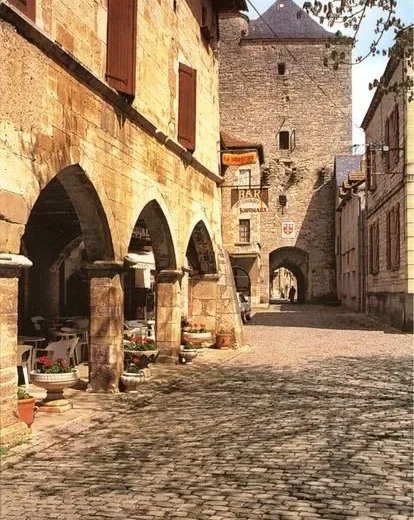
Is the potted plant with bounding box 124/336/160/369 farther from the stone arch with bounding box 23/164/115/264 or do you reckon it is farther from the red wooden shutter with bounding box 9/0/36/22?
the red wooden shutter with bounding box 9/0/36/22

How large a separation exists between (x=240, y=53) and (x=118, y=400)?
118 ft

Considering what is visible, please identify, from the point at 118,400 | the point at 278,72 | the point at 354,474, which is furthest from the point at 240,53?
the point at 354,474

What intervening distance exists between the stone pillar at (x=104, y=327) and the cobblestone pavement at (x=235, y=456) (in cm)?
48

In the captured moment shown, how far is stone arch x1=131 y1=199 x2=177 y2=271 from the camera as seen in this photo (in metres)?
11.9

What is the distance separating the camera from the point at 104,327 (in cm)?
926

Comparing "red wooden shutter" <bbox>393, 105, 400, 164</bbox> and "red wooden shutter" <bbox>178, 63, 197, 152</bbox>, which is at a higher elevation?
"red wooden shutter" <bbox>393, 105, 400, 164</bbox>

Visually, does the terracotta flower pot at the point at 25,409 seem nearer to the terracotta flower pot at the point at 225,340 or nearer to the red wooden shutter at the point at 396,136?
the terracotta flower pot at the point at 225,340

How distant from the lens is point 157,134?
11188 mm

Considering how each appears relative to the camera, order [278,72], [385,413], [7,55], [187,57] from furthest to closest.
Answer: [278,72], [187,57], [385,413], [7,55]

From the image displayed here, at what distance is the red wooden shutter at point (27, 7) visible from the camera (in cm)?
660

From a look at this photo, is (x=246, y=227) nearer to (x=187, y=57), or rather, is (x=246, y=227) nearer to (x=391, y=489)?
(x=187, y=57)

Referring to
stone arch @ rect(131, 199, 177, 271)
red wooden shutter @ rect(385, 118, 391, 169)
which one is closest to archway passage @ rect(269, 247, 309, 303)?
red wooden shutter @ rect(385, 118, 391, 169)

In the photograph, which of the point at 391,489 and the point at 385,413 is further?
the point at 385,413

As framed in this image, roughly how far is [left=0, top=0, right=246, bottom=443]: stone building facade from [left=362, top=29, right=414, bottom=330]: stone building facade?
5.50 metres
